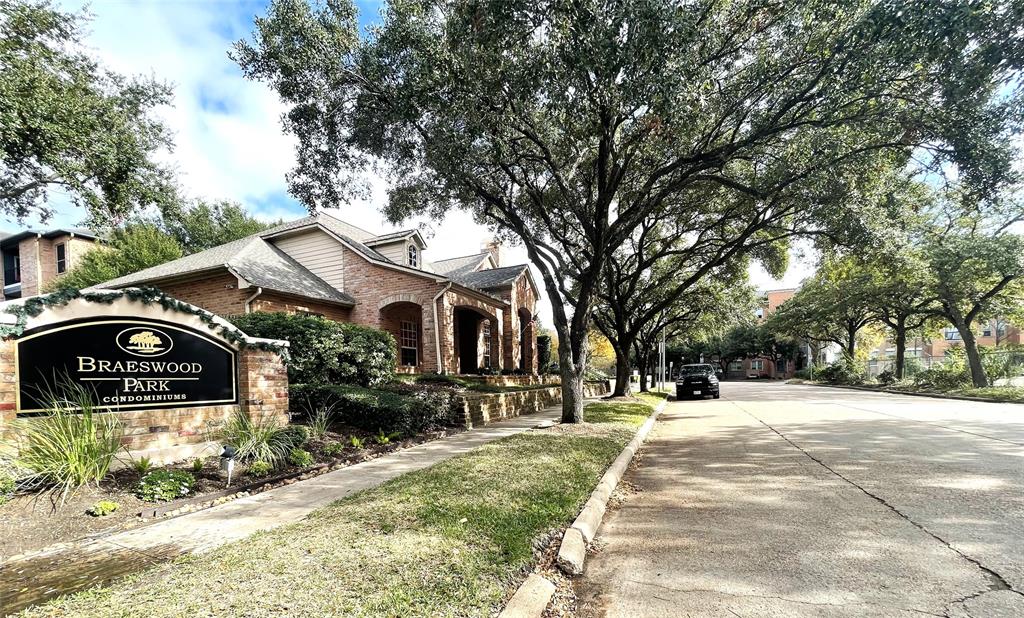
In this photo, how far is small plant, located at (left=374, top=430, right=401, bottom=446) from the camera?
8.18 meters

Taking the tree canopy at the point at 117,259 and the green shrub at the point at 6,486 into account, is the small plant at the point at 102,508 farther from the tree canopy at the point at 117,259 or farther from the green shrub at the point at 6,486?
the tree canopy at the point at 117,259

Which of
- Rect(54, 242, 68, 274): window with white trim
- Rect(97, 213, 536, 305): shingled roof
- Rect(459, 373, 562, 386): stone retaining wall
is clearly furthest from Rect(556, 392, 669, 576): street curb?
Rect(54, 242, 68, 274): window with white trim

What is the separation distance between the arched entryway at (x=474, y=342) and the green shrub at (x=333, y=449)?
13.1 meters

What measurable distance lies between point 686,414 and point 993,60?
36.9ft

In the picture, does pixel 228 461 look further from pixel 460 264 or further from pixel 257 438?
Result: pixel 460 264

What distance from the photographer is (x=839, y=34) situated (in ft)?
24.3

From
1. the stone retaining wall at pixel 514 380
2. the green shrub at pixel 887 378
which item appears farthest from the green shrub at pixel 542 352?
the green shrub at pixel 887 378

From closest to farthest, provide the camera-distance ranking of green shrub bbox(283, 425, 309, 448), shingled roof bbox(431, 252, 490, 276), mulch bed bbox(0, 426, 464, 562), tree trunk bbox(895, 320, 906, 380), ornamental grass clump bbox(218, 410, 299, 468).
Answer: mulch bed bbox(0, 426, 464, 562)
ornamental grass clump bbox(218, 410, 299, 468)
green shrub bbox(283, 425, 309, 448)
shingled roof bbox(431, 252, 490, 276)
tree trunk bbox(895, 320, 906, 380)

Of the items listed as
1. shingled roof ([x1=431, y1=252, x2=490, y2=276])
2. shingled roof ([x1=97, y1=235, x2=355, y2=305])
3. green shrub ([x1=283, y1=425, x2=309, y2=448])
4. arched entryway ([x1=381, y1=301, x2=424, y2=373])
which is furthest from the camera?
shingled roof ([x1=431, y1=252, x2=490, y2=276])

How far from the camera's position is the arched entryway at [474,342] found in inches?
821

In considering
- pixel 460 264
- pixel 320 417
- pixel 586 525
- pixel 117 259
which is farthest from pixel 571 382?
pixel 117 259

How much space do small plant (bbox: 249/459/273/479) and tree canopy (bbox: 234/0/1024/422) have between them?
5910mm

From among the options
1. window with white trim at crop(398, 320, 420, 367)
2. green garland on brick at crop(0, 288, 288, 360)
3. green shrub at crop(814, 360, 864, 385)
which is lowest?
green shrub at crop(814, 360, 864, 385)

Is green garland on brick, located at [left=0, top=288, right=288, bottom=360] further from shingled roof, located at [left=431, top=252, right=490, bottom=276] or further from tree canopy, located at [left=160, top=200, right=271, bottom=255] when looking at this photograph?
tree canopy, located at [left=160, top=200, right=271, bottom=255]
